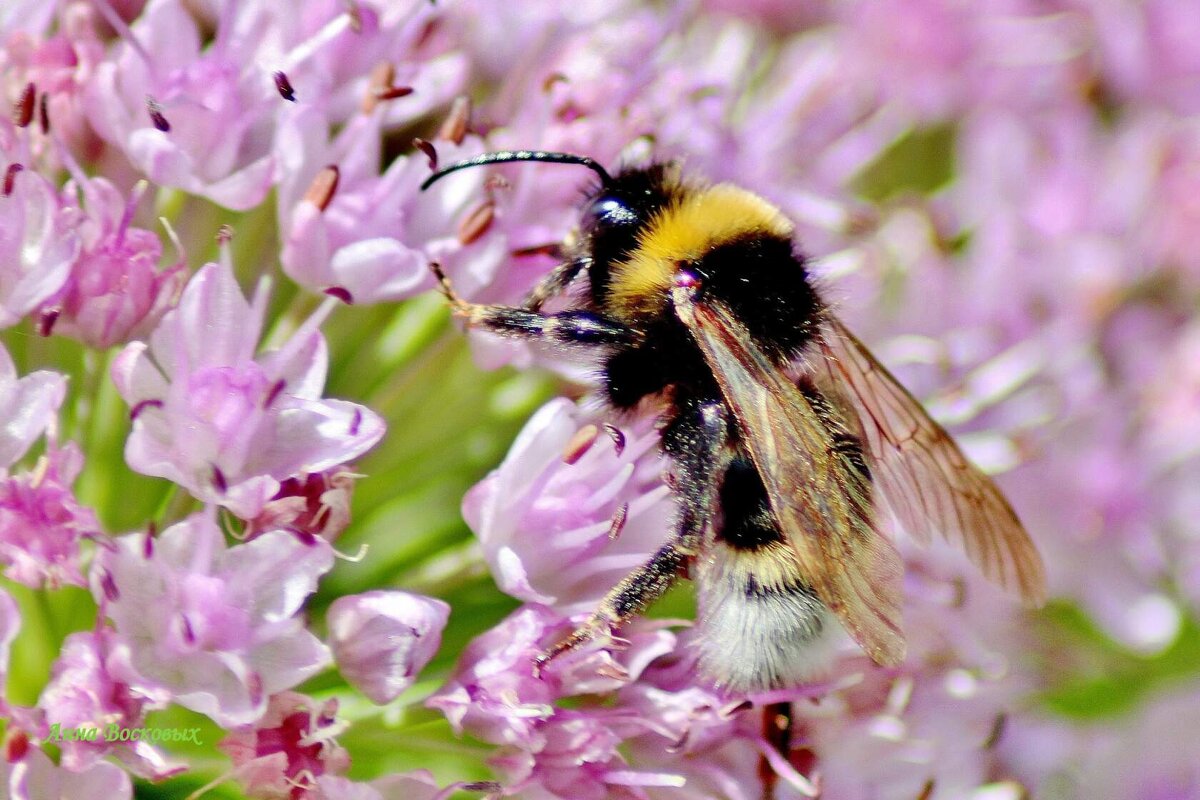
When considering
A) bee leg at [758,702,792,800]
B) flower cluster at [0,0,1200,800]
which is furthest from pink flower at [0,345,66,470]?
bee leg at [758,702,792,800]

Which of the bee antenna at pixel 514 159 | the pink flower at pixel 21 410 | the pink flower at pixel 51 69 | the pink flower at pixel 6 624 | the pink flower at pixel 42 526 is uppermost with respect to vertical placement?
the bee antenna at pixel 514 159

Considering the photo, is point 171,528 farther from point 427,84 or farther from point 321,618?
point 427,84

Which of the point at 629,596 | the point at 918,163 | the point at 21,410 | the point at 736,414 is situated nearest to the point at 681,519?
the point at 629,596

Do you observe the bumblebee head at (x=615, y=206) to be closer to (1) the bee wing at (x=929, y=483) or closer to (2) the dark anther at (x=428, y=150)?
(2) the dark anther at (x=428, y=150)

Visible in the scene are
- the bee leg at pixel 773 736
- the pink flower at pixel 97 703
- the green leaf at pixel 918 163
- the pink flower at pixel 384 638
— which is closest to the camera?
the pink flower at pixel 97 703

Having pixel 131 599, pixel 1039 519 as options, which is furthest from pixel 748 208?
pixel 1039 519

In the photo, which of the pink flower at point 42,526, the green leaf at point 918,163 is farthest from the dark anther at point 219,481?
the green leaf at point 918,163

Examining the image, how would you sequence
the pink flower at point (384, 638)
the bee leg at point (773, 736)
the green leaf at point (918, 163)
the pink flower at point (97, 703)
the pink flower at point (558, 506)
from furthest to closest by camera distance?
1. the green leaf at point (918, 163)
2. the bee leg at point (773, 736)
3. the pink flower at point (558, 506)
4. the pink flower at point (384, 638)
5. the pink flower at point (97, 703)

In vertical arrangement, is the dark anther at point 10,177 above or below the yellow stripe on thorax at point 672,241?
Answer: below
